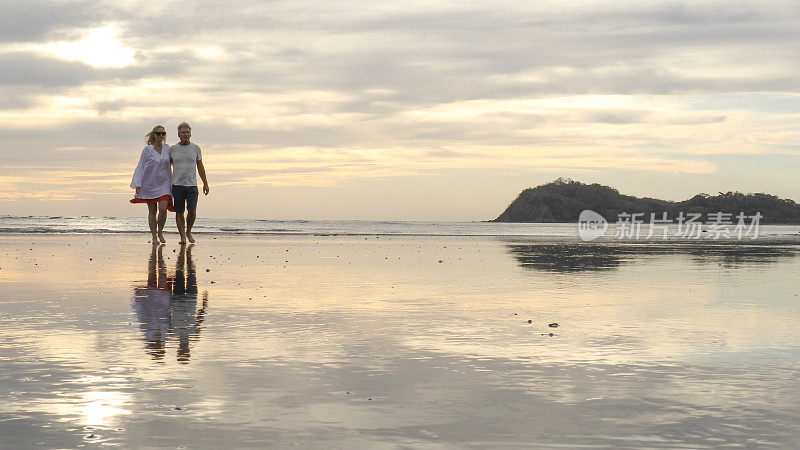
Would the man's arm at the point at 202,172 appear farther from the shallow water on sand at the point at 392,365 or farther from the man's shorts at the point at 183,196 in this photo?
the shallow water on sand at the point at 392,365

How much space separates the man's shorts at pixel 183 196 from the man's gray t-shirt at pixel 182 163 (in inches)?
5.3

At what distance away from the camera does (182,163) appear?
18719mm

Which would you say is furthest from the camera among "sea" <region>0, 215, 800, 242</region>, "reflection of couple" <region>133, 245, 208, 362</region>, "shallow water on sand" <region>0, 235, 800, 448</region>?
"sea" <region>0, 215, 800, 242</region>

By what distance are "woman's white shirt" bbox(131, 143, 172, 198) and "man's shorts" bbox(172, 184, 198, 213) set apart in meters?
0.20

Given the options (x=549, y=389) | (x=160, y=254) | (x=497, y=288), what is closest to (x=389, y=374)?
(x=549, y=389)

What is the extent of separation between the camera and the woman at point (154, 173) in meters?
18.8

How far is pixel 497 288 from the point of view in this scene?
33.7 ft

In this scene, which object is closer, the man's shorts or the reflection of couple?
the reflection of couple

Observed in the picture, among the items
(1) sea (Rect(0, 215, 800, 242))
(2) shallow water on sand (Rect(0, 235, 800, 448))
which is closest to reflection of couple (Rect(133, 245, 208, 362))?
(2) shallow water on sand (Rect(0, 235, 800, 448))

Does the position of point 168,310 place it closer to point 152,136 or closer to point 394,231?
point 152,136

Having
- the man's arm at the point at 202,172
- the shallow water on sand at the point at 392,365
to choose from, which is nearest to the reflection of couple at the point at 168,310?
the shallow water on sand at the point at 392,365

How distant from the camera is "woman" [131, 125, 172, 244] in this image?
18812 mm

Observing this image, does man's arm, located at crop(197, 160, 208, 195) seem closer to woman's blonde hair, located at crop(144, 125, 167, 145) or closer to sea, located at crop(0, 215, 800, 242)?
woman's blonde hair, located at crop(144, 125, 167, 145)

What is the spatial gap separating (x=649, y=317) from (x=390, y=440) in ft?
15.3
